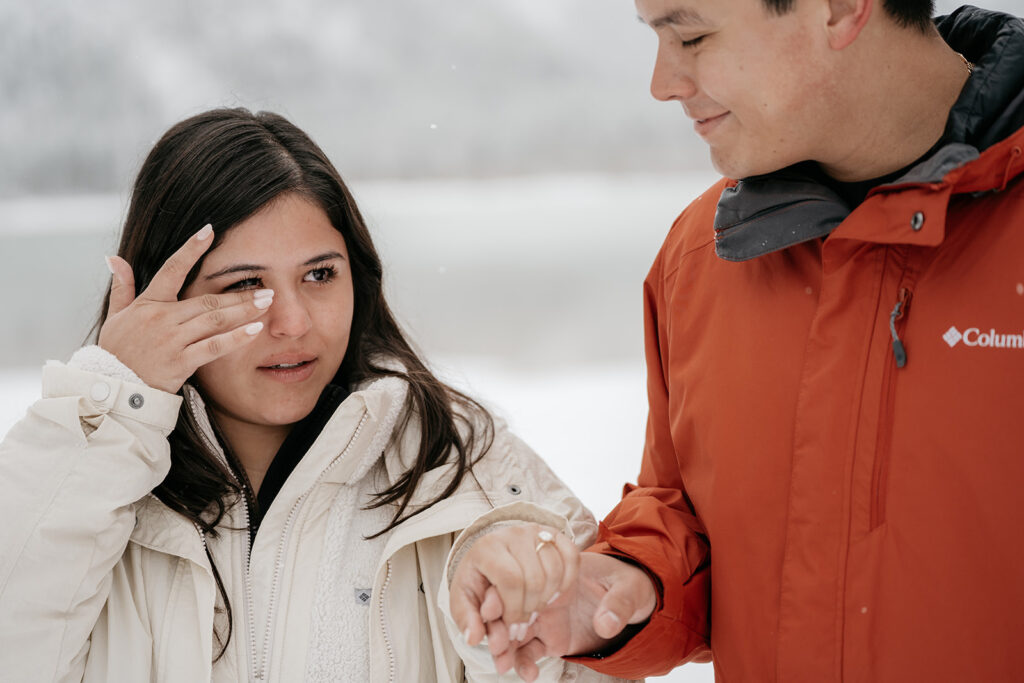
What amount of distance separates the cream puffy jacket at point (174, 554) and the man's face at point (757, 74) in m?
0.50

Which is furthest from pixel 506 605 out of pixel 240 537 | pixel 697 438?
pixel 240 537

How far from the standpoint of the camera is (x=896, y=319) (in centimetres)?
93

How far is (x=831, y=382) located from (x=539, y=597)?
1.26 feet

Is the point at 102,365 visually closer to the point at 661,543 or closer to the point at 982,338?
the point at 661,543

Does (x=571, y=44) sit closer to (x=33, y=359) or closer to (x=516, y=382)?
(x=516, y=382)

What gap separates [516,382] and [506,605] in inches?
72.9

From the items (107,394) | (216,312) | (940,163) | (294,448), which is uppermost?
(940,163)

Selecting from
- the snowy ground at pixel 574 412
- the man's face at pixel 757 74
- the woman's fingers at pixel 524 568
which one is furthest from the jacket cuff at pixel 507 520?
the snowy ground at pixel 574 412

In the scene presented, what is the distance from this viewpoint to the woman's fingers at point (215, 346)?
1255 mm

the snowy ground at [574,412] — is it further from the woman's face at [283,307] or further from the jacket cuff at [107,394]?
the jacket cuff at [107,394]

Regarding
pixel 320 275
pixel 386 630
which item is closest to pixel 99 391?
pixel 320 275

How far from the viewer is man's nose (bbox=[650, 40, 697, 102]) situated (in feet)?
3.50

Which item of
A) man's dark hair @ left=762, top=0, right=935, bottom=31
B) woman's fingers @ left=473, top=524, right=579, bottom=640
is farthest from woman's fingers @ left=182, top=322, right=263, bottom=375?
man's dark hair @ left=762, top=0, right=935, bottom=31

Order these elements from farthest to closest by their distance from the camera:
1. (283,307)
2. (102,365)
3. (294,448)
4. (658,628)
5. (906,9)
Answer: (294,448)
(283,307)
(102,365)
(658,628)
(906,9)
